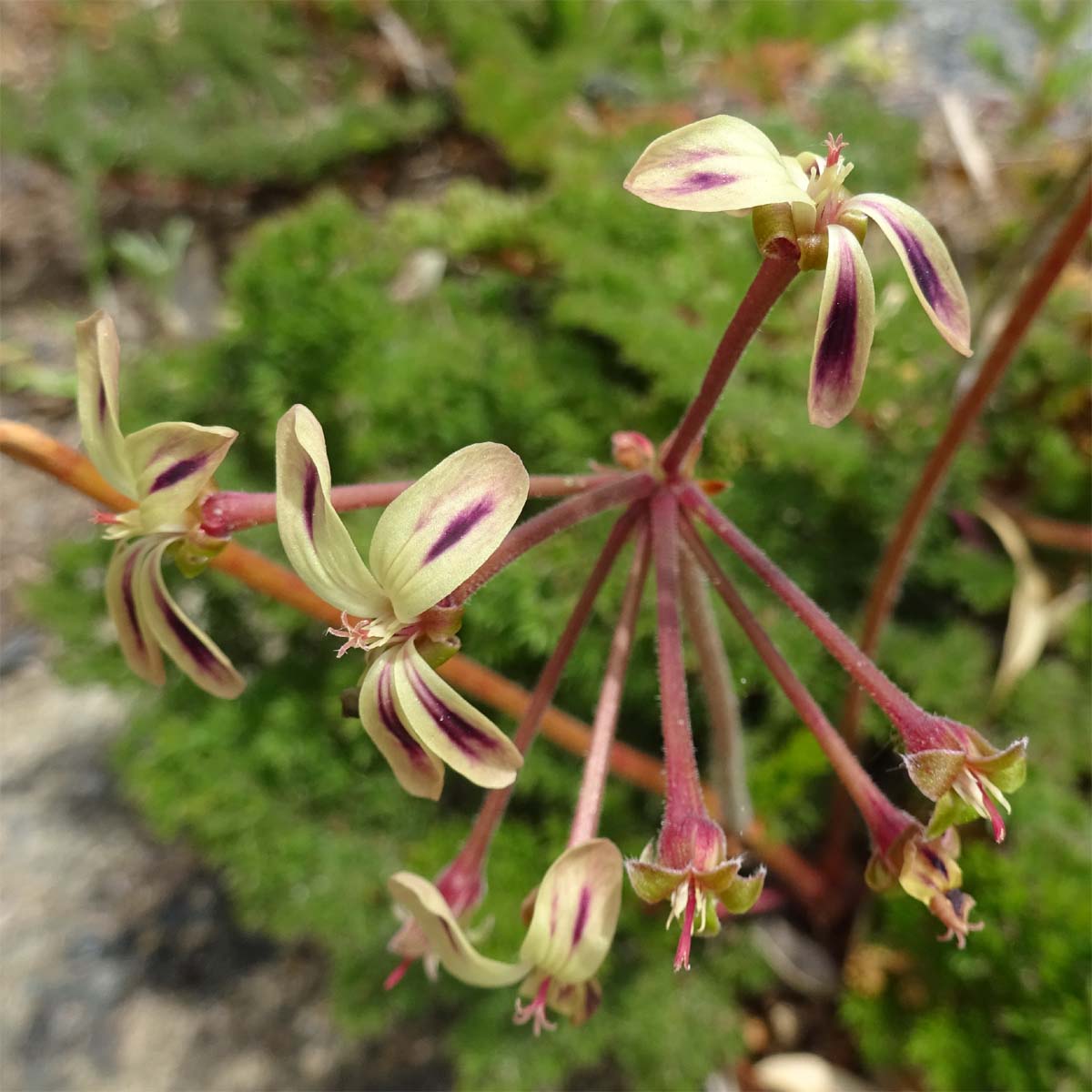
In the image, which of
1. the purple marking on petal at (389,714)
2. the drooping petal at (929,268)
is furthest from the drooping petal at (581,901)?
the drooping petal at (929,268)

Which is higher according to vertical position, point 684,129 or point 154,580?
point 684,129

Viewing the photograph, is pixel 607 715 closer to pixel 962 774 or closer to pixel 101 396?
pixel 962 774

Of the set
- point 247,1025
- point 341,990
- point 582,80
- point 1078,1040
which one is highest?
point 582,80

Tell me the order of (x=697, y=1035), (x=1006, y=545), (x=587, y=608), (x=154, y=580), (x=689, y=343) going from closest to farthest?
(x=154, y=580) < (x=587, y=608) < (x=697, y=1035) < (x=689, y=343) < (x=1006, y=545)

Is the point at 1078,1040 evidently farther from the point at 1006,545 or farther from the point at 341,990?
the point at 341,990

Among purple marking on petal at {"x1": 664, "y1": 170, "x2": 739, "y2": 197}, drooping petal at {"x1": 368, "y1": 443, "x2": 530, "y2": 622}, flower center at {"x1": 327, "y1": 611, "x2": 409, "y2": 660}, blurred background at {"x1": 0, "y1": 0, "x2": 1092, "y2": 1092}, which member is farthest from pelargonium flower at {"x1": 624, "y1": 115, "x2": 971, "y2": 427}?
blurred background at {"x1": 0, "y1": 0, "x2": 1092, "y2": 1092}

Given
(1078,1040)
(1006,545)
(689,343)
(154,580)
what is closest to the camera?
(154,580)

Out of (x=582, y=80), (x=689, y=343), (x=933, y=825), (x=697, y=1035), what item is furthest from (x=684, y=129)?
(x=582, y=80)
